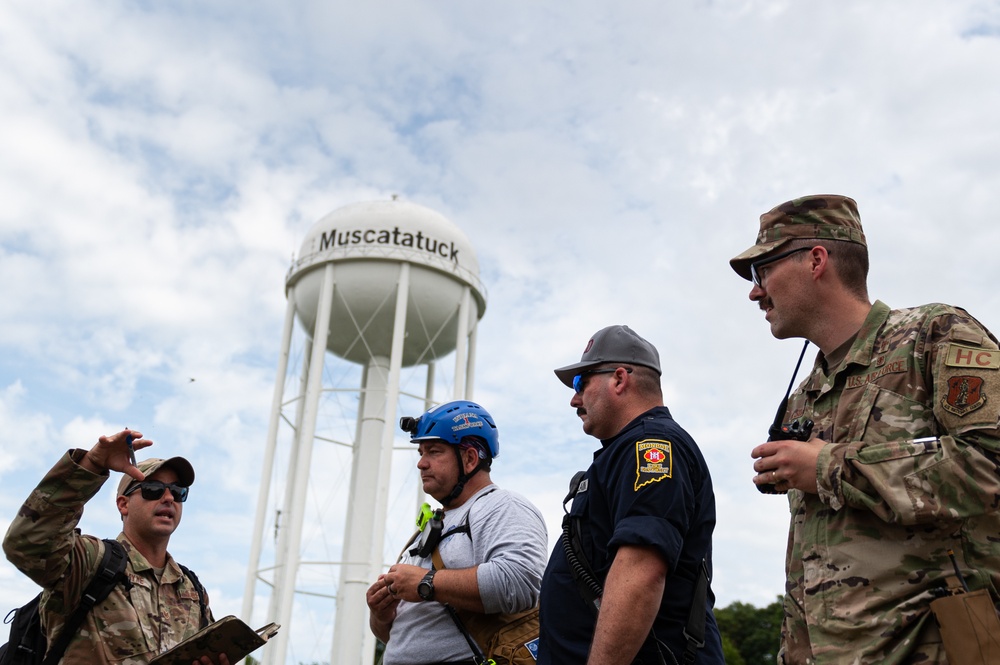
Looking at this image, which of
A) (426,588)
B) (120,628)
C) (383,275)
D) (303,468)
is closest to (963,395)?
(426,588)

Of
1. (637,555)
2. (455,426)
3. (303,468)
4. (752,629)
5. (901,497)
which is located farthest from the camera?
(752,629)

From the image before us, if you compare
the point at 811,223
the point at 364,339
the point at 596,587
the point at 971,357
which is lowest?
the point at 596,587

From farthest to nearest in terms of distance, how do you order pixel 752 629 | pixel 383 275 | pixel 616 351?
pixel 752 629
pixel 383 275
pixel 616 351

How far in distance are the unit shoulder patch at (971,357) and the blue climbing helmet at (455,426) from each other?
2.62m

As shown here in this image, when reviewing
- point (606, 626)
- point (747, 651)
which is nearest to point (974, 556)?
point (606, 626)

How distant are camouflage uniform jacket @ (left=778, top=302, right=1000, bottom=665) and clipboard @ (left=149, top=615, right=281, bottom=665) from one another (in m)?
2.45

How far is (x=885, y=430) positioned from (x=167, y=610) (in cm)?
375

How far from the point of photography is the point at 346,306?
2016 centimetres

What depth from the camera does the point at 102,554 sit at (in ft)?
15.2

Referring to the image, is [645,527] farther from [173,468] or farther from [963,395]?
[173,468]

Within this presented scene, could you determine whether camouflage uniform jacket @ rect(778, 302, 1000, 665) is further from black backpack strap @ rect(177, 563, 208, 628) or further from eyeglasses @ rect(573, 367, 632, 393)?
black backpack strap @ rect(177, 563, 208, 628)

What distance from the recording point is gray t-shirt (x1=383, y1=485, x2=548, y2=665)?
412cm

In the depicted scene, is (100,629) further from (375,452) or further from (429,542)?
(375,452)

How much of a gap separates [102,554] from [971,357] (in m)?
3.94
